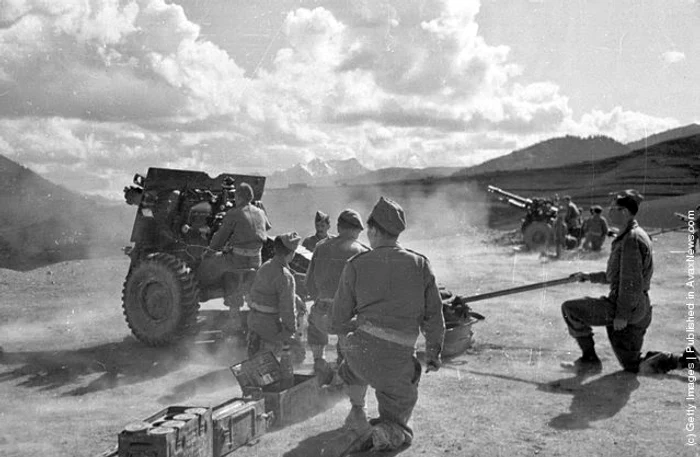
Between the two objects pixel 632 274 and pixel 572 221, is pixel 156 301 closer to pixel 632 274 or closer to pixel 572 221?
pixel 632 274

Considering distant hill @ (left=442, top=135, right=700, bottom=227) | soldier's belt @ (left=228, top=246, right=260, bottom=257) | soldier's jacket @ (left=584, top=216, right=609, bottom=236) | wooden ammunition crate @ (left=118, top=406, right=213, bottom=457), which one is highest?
distant hill @ (left=442, top=135, right=700, bottom=227)

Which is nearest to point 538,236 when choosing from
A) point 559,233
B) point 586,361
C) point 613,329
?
point 559,233

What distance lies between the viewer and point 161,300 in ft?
28.5

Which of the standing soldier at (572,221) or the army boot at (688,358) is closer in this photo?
the army boot at (688,358)

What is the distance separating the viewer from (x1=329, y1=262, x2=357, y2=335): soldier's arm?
5074 millimetres

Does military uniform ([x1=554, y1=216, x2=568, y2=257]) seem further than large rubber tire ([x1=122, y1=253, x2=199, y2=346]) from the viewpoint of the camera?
Yes

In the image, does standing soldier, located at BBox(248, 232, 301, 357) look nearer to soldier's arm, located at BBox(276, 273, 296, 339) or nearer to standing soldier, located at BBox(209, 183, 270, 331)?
soldier's arm, located at BBox(276, 273, 296, 339)

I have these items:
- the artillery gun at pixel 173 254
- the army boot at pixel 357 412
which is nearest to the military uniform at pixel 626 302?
the army boot at pixel 357 412

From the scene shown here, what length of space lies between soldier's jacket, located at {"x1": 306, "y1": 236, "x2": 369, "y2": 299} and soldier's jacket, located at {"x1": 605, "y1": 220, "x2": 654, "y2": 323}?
9.08 ft

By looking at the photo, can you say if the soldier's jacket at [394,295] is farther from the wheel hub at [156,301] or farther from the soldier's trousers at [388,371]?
the wheel hub at [156,301]

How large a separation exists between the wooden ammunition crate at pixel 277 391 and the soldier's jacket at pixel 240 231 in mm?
2711

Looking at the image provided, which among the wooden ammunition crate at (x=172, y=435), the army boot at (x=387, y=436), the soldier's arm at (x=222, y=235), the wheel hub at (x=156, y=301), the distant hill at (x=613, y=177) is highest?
the distant hill at (x=613, y=177)

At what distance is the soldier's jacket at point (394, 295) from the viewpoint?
16.3 feet

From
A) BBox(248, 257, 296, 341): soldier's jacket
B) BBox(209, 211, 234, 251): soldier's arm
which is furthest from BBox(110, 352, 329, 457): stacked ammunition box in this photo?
BBox(209, 211, 234, 251): soldier's arm
